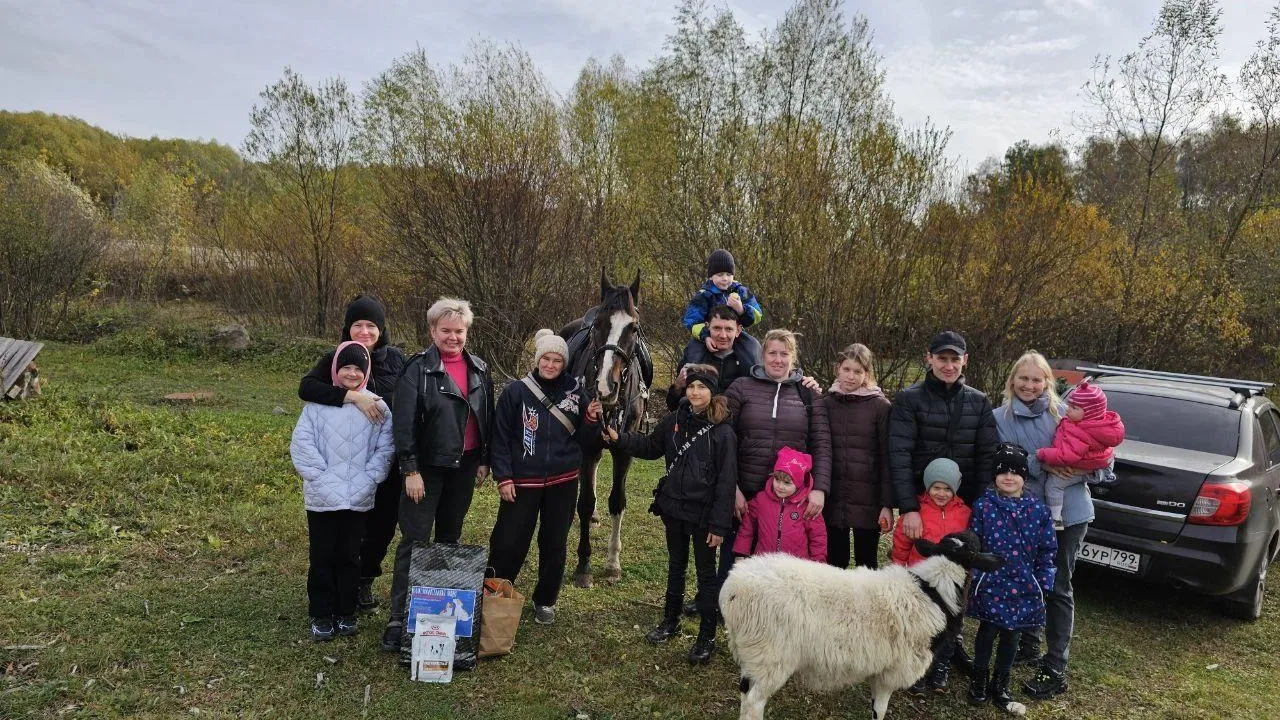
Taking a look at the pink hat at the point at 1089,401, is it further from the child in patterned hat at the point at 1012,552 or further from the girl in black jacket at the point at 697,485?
the girl in black jacket at the point at 697,485

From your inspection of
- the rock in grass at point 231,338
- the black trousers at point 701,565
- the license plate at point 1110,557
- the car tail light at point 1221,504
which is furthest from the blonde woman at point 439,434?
the rock in grass at point 231,338

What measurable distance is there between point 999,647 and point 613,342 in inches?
113

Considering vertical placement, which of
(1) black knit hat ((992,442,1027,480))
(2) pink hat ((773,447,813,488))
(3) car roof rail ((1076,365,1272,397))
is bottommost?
(2) pink hat ((773,447,813,488))

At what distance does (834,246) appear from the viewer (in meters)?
10.3

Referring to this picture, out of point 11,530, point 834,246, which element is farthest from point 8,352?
point 834,246

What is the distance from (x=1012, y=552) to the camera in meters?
3.29

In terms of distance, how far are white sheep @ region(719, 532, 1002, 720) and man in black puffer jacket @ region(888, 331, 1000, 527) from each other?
0.49m

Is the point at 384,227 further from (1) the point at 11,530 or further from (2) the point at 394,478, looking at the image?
(2) the point at 394,478

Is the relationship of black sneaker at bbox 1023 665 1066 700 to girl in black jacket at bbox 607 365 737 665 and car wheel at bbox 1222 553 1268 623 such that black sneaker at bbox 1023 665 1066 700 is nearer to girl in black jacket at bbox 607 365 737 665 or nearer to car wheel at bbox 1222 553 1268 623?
girl in black jacket at bbox 607 365 737 665

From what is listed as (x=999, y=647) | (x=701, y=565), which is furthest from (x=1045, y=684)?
(x=701, y=565)

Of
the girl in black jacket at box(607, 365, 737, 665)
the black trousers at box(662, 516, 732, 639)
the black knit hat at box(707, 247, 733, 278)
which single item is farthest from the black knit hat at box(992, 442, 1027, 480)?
the black knit hat at box(707, 247, 733, 278)

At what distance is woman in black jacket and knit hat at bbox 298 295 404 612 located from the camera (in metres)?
3.53

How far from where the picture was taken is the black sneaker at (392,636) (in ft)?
11.8

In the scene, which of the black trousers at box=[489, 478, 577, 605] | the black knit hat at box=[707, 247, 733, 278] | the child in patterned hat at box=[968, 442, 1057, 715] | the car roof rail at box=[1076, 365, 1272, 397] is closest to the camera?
the child in patterned hat at box=[968, 442, 1057, 715]
